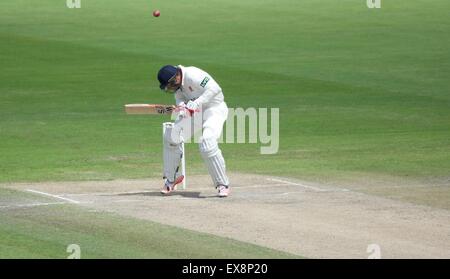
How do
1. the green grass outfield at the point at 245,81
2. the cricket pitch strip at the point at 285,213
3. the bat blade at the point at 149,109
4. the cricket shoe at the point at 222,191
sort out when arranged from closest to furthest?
the cricket pitch strip at the point at 285,213
the cricket shoe at the point at 222,191
the bat blade at the point at 149,109
the green grass outfield at the point at 245,81

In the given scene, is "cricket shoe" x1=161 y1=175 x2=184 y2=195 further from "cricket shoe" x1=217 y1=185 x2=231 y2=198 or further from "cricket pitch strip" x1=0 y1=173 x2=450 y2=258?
"cricket shoe" x1=217 y1=185 x2=231 y2=198

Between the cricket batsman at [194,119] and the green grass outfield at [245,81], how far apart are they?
6.39ft

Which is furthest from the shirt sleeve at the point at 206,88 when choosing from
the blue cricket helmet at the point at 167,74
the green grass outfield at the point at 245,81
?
the green grass outfield at the point at 245,81

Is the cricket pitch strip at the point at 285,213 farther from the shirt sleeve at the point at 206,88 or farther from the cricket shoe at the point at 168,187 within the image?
the shirt sleeve at the point at 206,88

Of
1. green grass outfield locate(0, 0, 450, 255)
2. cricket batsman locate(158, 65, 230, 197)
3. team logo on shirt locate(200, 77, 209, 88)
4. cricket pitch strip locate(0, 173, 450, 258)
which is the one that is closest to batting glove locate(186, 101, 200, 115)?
cricket batsman locate(158, 65, 230, 197)

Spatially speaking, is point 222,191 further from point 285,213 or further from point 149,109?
point 149,109

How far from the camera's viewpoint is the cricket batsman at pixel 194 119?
18016 millimetres

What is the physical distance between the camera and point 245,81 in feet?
108

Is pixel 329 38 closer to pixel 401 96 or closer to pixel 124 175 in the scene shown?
pixel 401 96

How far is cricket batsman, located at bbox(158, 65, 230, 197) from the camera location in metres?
18.0

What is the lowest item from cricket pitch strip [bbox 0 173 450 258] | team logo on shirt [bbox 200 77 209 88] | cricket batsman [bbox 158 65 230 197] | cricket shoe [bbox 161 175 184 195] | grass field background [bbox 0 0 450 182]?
cricket pitch strip [bbox 0 173 450 258]

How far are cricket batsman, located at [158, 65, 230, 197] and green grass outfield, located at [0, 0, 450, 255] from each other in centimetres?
195

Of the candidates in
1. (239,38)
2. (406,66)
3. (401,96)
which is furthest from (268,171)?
(239,38)

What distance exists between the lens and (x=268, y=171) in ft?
68.4
